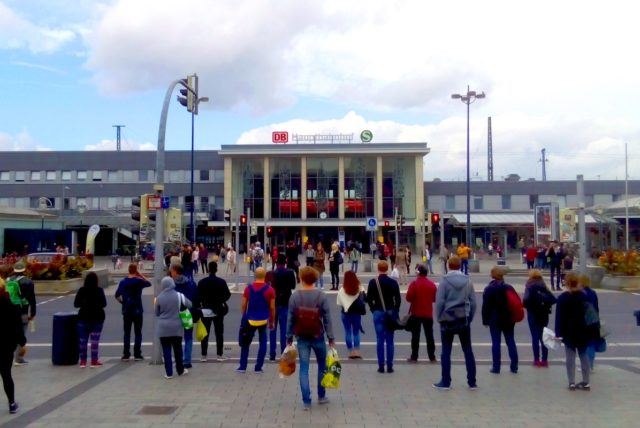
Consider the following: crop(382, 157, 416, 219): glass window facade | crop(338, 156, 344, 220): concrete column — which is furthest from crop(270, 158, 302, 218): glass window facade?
crop(382, 157, 416, 219): glass window facade

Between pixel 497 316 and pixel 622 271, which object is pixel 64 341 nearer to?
pixel 497 316

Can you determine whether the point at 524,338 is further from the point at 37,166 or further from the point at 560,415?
the point at 37,166

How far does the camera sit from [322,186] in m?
64.1

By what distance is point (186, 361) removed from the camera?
10.6m

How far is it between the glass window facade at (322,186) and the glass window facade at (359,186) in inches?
42.9

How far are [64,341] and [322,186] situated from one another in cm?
5330

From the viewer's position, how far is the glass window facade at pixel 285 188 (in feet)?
211

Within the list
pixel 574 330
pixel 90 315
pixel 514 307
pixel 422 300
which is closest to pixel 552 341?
pixel 574 330

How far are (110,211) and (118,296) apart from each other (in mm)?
57401

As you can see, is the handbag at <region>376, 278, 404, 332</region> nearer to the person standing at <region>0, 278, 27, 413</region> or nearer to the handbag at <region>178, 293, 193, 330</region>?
the handbag at <region>178, 293, 193, 330</region>

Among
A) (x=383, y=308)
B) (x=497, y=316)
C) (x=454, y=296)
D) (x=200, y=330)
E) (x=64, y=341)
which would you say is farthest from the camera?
(x=64, y=341)

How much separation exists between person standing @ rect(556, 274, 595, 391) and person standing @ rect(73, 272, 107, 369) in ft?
23.3

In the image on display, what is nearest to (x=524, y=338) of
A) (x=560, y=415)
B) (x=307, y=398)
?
(x=560, y=415)

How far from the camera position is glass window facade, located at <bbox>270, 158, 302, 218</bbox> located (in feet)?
211
